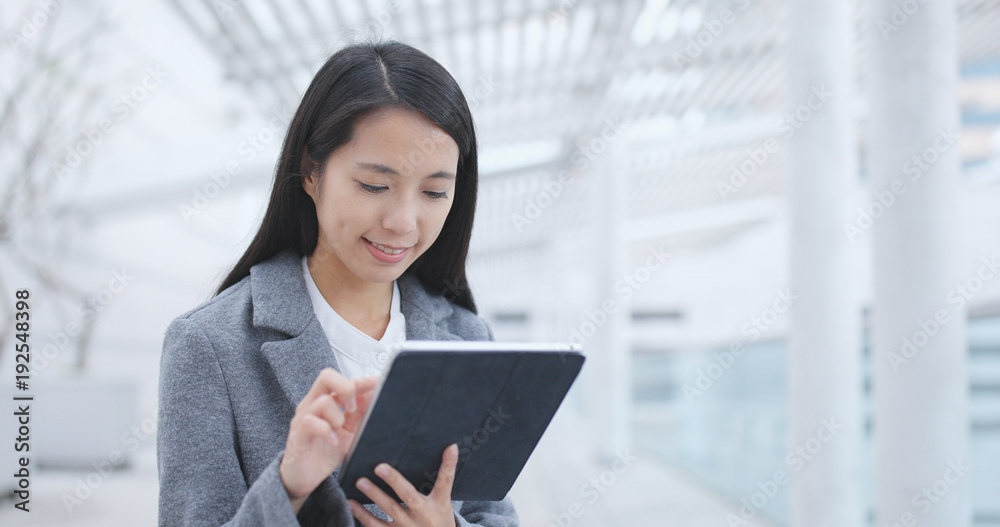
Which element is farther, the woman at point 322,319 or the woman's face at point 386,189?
the woman's face at point 386,189

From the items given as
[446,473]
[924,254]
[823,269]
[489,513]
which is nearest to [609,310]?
[823,269]

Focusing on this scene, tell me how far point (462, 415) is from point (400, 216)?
349 millimetres

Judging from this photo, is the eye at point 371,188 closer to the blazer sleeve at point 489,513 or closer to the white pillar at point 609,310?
the blazer sleeve at point 489,513

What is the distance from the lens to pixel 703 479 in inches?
346

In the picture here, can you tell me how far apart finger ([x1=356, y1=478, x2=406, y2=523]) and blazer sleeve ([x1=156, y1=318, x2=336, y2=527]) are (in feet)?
0.40

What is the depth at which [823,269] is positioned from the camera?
4742 mm

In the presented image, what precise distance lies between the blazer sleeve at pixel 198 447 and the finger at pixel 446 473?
0.77 feet

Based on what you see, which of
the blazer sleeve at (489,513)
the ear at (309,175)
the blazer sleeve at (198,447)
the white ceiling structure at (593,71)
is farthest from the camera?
the white ceiling structure at (593,71)

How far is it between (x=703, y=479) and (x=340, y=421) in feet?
27.7

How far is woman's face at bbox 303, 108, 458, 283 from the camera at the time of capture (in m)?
1.28

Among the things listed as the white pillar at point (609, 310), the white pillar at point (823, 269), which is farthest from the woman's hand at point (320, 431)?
the white pillar at point (609, 310)

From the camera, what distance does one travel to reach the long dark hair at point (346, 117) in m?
1.32

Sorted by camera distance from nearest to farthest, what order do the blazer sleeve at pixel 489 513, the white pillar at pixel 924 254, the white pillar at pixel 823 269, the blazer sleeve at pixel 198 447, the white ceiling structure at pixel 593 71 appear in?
the blazer sleeve at pixel 198 447
the blazer sleeve at pixel 489 513
the white pillar at pixel 924 254
the white pillar at pixel 823 269
the white ceiling structure at pixel 593 71

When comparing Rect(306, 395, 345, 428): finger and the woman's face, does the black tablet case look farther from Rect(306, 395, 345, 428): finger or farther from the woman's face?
the woman's face
